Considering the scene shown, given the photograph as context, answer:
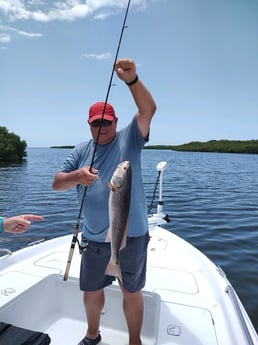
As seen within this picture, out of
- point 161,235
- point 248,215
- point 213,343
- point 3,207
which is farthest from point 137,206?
point 3,207

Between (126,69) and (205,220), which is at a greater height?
(126,69)

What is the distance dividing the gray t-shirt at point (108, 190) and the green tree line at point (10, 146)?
180ft

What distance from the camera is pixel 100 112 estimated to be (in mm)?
2828

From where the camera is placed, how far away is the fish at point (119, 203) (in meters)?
2.25

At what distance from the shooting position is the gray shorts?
274 centimetres

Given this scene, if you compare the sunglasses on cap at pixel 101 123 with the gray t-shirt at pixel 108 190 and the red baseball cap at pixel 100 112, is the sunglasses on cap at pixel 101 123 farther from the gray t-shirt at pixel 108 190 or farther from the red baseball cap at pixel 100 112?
the gray t-shirt at pixel 108 190

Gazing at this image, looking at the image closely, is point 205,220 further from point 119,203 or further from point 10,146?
point 10,146

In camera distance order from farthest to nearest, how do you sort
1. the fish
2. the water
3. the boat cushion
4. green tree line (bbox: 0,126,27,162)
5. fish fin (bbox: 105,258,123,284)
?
1. green tree line (bbox: 0,126,27,162)
2. the water
3. fish fin (bbox: 105,258,123,284)
4. the boat cushion
5. the fish

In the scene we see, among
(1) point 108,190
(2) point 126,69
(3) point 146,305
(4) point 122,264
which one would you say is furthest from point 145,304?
(2) point 126,69

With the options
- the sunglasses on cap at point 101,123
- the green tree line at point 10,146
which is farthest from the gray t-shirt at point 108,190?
the green tree line at point 10,146

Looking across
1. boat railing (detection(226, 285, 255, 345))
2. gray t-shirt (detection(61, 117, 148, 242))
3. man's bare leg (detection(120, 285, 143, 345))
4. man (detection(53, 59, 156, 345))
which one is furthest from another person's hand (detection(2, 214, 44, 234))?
boat railing (detection(226, 285, 255, 345))

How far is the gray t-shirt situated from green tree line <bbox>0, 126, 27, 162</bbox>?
5490 centimetres

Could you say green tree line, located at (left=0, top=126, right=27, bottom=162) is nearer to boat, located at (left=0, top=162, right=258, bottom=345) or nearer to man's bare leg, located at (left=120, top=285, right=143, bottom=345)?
boat, located at (left=0, top=162, right=258, bottom=345)

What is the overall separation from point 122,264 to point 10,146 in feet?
186
